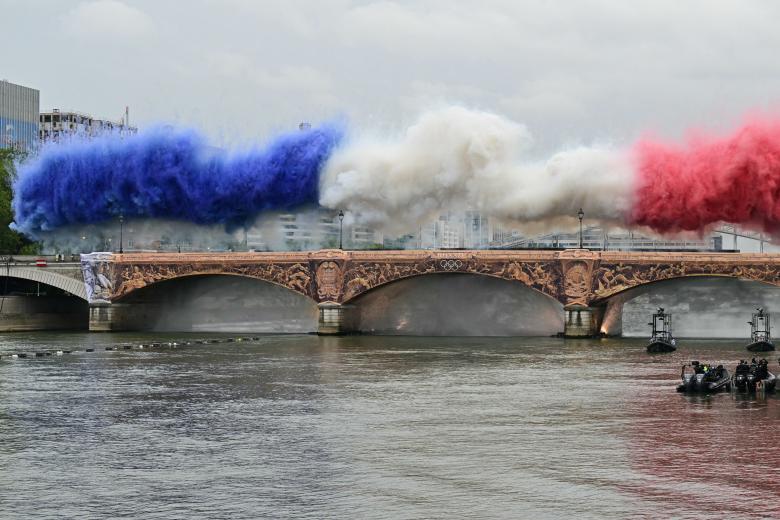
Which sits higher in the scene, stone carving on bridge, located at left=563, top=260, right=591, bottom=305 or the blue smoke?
the blue smoke

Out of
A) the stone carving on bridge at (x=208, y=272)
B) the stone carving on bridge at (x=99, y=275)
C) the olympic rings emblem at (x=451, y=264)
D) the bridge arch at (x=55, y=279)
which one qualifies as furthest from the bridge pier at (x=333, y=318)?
the bridge arch at (x=55, y=279)

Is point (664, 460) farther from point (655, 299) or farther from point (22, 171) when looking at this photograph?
point (22, 171)

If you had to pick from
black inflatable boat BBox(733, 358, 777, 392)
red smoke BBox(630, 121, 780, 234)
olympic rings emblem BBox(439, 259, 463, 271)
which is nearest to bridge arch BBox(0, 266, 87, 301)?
olympic rings emblem BBox(439, 259, 463, 271)

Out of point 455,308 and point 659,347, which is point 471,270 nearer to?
point 455,308

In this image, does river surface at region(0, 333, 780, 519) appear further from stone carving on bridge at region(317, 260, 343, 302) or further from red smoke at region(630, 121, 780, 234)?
stone carving on bridge at region(317, 260, 343, 302)

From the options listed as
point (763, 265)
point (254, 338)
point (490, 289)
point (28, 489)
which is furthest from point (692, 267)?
point (28, 489)

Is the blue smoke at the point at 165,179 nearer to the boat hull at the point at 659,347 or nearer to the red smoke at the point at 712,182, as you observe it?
the red smoke at the point at 712,182
